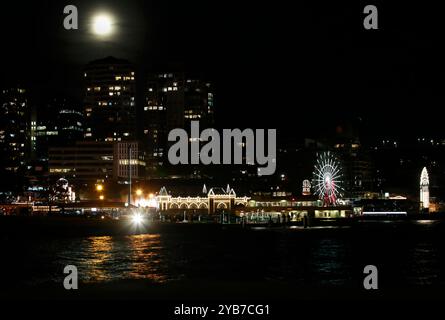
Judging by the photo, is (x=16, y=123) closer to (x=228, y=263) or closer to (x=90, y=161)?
(x=90, y=161)

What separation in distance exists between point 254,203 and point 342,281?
67.2 metres

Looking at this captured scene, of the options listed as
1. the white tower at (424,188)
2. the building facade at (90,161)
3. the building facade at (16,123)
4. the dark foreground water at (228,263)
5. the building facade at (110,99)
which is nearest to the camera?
the dark foreground water at (228,263)

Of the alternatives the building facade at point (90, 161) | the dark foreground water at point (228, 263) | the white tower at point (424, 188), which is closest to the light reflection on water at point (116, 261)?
the dark foreground water at point (228, 263)

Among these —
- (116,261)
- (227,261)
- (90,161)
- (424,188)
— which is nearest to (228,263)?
(227,261)

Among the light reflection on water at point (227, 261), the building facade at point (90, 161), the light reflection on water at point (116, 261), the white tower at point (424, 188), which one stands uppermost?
the building facade at point (90, 161)

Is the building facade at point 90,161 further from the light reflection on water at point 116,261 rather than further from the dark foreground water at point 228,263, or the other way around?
the light reflection on water at point 116,261

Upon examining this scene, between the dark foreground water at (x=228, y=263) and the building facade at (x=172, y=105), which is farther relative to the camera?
the building facade at (x=172, y=105)

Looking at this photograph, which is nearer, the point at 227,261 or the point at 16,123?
the point at 227,261

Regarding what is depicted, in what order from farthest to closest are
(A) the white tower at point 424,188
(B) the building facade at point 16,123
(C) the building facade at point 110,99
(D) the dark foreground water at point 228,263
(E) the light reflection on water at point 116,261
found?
(C) the building facade at point 110,99 → (B) the building facade at point 16,123 → (A) the white tower at point 424,188 → (E) the light reflection on water at point 116,261 → (D) the dark foreground water at point 228,263

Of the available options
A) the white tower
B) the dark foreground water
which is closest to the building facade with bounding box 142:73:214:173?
the white tower

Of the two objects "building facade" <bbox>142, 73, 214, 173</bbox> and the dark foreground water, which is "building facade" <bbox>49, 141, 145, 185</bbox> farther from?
the dark foreground water

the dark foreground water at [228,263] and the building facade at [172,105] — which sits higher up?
the building facade at [172,105]

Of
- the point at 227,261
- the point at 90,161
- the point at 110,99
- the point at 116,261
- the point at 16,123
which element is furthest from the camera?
the point at 110,99
